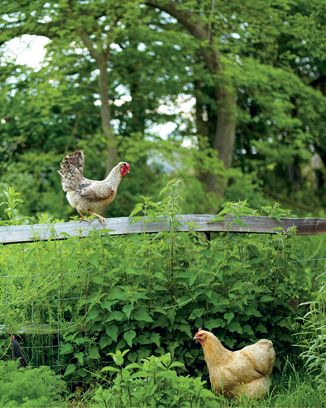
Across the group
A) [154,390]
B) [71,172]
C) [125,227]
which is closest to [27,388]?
[154,390]

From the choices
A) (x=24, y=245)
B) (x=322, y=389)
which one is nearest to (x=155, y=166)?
(x=24, y=245)

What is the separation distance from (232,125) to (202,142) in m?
1.00

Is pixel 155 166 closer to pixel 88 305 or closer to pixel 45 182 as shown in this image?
pixel 45 182

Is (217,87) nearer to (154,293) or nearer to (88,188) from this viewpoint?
(88,188)

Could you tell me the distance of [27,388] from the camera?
19.7 feet

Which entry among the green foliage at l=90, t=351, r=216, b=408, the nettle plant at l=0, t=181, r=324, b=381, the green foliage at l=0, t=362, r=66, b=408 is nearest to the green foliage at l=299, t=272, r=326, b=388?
the nettle plant at l=0, t=181, r=324, b=381

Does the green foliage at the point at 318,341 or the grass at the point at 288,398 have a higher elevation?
the green foliage at the point at 318,341

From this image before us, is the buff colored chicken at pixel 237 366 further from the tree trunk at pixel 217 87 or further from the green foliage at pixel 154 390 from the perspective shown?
the tree trunk at pixel 217 87

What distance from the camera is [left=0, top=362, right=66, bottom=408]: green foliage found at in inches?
229

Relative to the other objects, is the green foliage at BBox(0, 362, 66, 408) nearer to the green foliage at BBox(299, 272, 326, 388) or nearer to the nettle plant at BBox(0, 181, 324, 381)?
the nettle plant at BBox(0, 181, 324, 381)

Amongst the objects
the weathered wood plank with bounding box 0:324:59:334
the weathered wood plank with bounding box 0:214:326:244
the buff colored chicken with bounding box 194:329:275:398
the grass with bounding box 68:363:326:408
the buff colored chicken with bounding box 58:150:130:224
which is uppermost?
the buff colored chicken with bounding box 58:150:130:224

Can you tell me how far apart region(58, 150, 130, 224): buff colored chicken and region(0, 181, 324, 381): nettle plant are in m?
0.45

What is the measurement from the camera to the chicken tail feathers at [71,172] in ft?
25.4

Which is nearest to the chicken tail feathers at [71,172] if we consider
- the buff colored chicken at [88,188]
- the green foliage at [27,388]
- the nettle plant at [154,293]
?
the buff colored chicken at [88,188]
